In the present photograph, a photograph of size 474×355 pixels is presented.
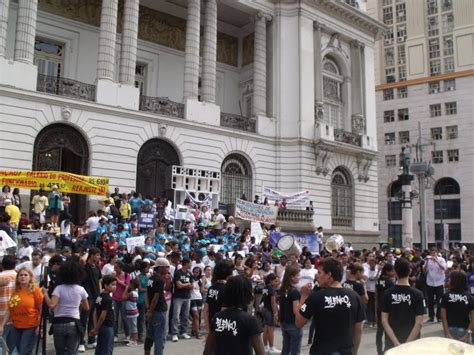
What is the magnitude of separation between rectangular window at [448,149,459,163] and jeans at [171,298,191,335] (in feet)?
160

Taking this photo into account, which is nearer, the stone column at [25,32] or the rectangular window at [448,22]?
the stone column at [25,32]

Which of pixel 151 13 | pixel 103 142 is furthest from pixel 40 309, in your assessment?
pixel 151 13

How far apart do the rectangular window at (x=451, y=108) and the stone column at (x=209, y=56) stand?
114 ft

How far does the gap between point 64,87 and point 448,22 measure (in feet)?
151

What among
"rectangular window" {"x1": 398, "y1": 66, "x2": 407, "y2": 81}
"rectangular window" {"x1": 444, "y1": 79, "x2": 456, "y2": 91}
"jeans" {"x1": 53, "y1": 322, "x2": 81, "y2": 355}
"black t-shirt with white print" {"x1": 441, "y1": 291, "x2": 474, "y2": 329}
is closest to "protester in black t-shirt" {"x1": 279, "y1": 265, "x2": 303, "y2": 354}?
"black t-shirt with white print" {"x1": 441, "y1": 291, "x2": 474, "y2": 329}

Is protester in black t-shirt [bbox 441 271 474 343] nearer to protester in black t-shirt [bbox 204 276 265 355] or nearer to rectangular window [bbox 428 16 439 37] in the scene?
protester in black t-shirt [bbox 204 276 265 355]

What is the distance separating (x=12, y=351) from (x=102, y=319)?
128 cm

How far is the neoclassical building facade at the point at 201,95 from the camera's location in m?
23.2

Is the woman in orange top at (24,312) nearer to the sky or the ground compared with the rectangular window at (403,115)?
nearer to the ground

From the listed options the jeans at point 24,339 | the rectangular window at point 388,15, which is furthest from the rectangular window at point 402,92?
the jeans at point 24,339

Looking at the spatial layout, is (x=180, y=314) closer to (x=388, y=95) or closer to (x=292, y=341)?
(x=292, y=341)

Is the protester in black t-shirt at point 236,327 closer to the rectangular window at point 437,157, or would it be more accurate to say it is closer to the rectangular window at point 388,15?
the rectangular window at point 437,157

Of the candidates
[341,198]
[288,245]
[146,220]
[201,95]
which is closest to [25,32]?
[201,95]

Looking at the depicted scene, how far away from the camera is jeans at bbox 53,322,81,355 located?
21.9ft
